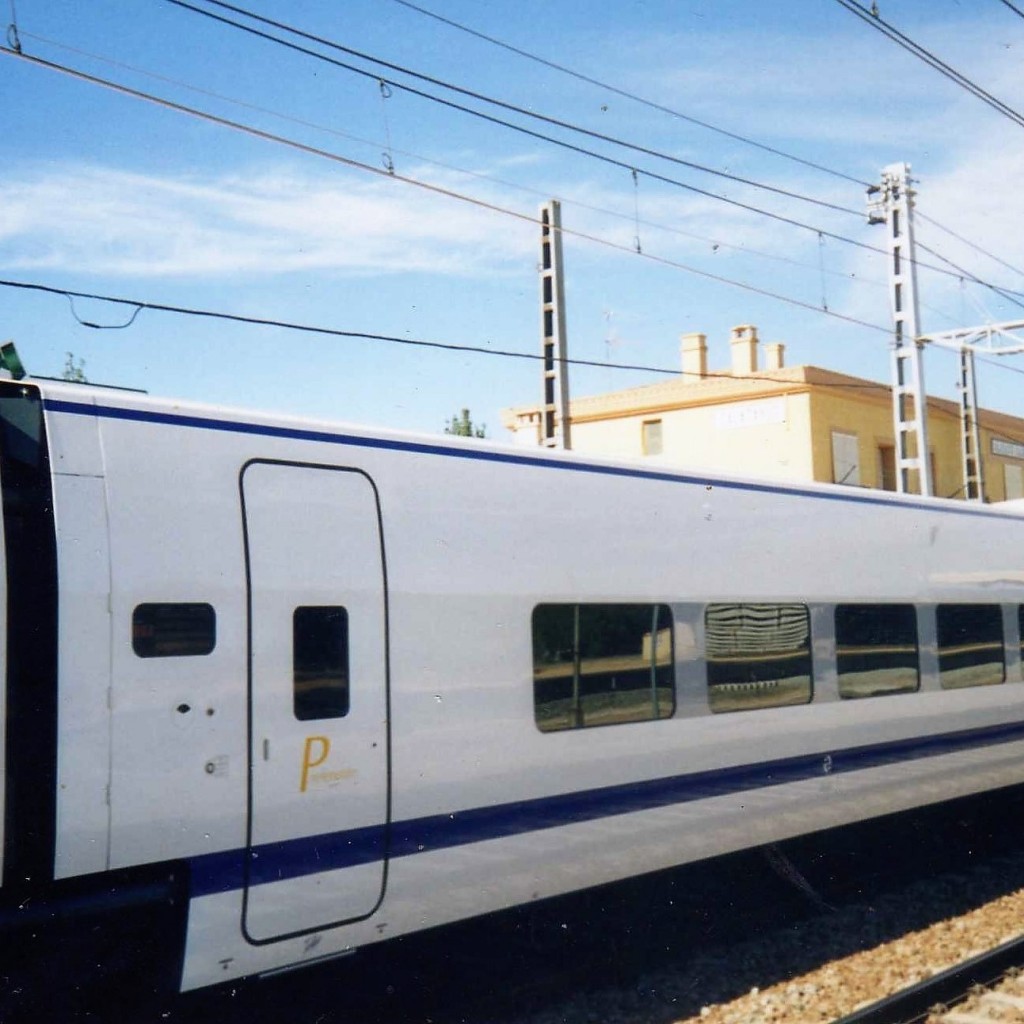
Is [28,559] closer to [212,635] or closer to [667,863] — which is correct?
[212,635]

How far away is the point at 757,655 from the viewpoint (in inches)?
292

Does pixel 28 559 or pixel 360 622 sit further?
pixel 360 622

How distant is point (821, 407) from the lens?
1176 inches

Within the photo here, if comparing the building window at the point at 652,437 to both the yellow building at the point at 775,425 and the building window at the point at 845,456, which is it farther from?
the building window at the point at 845,456

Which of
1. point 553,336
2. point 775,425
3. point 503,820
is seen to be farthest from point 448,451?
point 775,425

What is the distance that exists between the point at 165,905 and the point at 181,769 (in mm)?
536

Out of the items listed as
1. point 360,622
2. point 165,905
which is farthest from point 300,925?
point 360,622

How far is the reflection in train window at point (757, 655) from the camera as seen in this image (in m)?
7.14

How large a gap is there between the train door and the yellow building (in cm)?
2275

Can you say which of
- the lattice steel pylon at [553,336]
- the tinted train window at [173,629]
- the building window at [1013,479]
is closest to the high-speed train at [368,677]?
Answer: the tinted train window at [173,629]

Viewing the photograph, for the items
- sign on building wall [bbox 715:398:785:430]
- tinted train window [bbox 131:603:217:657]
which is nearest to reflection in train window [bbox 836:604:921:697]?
tinted train window [bbox 131:603:217:657]

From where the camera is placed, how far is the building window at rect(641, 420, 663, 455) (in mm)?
33500

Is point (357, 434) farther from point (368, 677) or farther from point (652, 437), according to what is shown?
point (652, 437)

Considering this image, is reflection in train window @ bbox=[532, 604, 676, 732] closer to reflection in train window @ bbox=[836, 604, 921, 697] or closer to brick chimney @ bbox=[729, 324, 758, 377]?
reflection in train window @ bbox=[836, 604, 921, 697]
